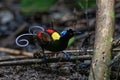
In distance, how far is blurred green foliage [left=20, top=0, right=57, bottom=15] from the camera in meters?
6.51

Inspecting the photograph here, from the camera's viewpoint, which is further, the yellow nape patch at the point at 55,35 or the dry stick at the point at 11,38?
the dry stick at the point at 11,38

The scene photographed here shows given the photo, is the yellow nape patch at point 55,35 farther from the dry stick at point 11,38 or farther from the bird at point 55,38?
the dry stick at point 11,38

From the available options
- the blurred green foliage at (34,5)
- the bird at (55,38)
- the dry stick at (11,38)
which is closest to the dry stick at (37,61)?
the bird at (55,38)

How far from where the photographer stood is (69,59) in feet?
9.82

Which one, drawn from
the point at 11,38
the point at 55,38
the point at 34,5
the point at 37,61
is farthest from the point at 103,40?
the point at 34,5

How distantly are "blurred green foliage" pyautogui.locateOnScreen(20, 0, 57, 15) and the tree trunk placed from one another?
3701mm

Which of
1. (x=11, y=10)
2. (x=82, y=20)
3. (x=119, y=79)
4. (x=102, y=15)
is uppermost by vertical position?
(x=11, y=10)

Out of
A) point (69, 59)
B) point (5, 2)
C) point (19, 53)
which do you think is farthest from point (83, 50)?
point (5, 2)

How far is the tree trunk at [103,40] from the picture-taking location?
8.41ft

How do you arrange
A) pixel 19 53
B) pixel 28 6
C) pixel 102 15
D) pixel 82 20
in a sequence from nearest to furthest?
pixel 102 15 → pixel 19 53 → pixel 82 20 → pixel 28 6

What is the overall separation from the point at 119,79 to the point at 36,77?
0.67 metres

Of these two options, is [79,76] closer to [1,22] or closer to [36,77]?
[36,77]

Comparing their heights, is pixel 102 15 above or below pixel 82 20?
below

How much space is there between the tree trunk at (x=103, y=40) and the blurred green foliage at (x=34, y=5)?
12.1 ft
